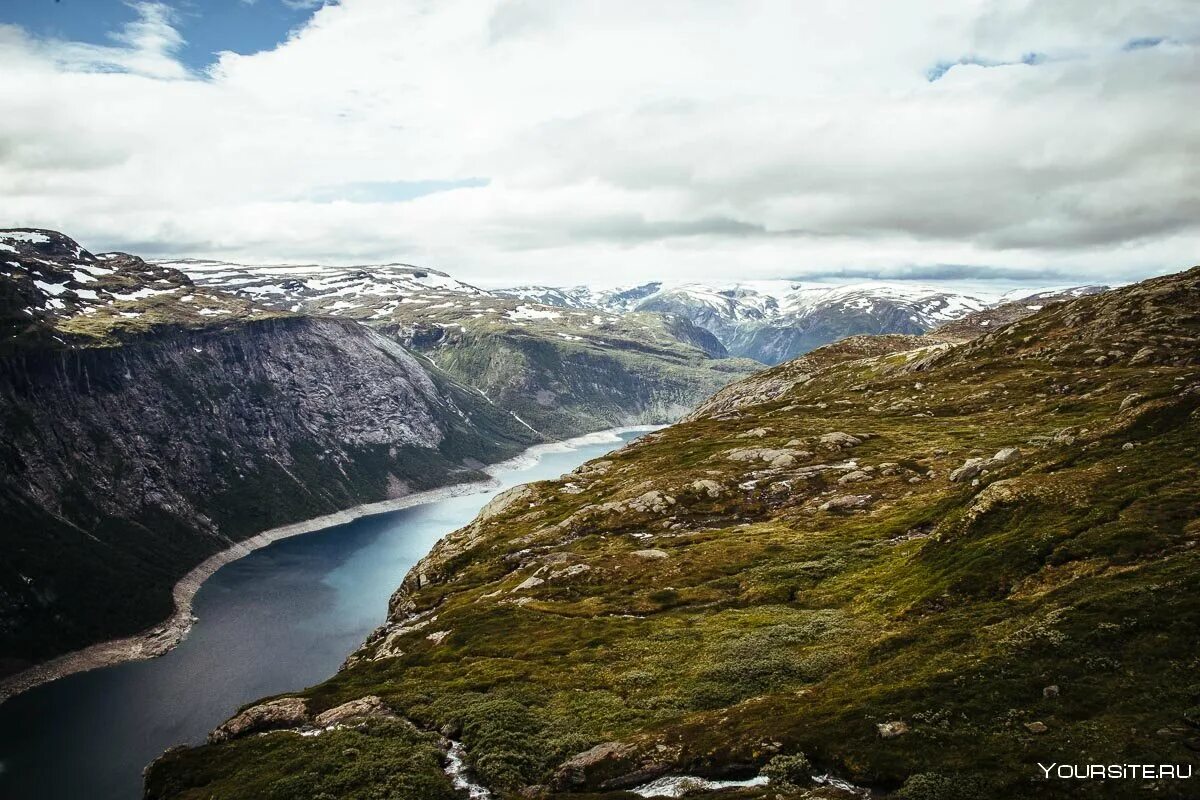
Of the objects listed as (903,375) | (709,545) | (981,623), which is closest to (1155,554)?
(981,623)

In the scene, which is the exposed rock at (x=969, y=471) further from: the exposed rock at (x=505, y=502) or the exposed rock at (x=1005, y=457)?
the exposed rock at (x=505, y=502)

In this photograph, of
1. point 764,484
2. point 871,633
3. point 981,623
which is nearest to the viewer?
point 981,623

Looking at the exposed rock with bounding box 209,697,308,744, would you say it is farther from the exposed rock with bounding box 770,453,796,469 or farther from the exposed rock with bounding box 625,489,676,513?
the exposed rock with bounding box 770,453,796,469

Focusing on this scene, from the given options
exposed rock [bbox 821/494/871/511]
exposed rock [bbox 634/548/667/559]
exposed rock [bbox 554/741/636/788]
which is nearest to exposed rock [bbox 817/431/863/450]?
exposed rock [bbox 821/494/871/511]

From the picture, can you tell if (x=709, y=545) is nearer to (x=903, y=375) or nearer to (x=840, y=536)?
(x=840, y=536)

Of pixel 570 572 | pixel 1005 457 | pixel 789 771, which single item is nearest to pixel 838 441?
pixel 1005 457
